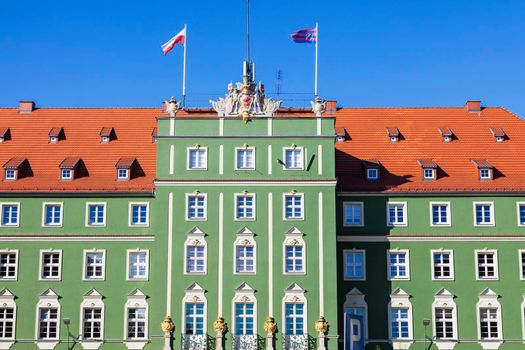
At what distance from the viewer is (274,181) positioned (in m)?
57.7

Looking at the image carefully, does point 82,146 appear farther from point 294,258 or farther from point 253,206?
point 294,258

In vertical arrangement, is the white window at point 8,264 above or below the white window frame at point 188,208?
below

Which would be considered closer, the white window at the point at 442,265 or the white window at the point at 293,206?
the white window at the point at 293,206

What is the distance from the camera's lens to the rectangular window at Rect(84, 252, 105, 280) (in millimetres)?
59281

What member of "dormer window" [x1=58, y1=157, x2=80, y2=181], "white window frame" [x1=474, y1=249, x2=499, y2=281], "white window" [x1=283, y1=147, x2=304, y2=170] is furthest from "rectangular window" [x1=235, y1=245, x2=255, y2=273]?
"white window frame" [x1=474, y1=249, x2=499, y2=281]

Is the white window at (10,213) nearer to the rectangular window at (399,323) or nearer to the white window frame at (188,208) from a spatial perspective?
the white window frame at (188,208)

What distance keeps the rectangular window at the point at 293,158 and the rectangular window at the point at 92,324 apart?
14841 mm

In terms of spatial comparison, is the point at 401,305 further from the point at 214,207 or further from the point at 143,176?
the point at 143,176

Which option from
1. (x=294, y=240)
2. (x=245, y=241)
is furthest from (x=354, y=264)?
(x=245, y=241)

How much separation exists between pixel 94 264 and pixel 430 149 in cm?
2374

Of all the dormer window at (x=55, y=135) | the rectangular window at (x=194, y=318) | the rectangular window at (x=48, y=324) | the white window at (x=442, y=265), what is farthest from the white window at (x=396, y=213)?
the dormer window at (x=55, y=135)

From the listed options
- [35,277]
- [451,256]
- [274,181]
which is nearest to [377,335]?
[451,256]

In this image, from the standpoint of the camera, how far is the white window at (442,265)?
59.2 meters

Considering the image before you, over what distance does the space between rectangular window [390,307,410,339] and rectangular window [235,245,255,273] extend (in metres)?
9.42
